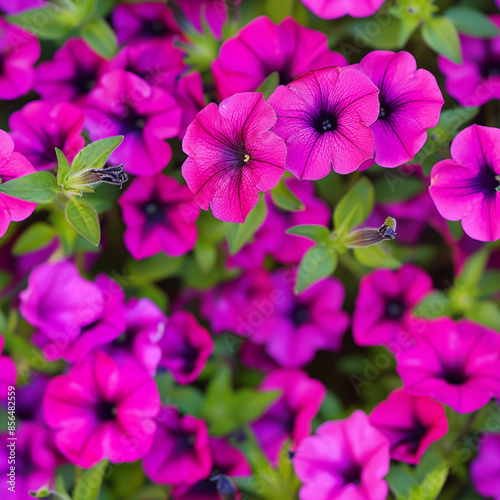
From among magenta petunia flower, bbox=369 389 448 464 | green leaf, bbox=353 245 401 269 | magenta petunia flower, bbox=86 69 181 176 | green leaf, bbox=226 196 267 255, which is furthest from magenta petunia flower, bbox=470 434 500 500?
magenta petunia flower, bbox=86 69 181 176

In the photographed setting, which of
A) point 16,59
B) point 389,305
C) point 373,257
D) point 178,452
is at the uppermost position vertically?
point 16,59

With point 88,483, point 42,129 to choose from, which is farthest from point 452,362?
point 42,129

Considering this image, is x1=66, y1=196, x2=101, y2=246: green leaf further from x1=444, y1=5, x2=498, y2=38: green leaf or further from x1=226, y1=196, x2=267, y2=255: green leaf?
x1=444, y1=5, x2=498, y2=38: green leaf

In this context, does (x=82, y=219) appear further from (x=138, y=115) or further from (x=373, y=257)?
(x=373, y=257)

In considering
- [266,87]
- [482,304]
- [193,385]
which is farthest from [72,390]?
[482,304]

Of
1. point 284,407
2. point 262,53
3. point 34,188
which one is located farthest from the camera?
point 284,407

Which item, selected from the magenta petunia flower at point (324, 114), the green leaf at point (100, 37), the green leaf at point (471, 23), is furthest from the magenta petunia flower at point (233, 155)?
the green leaf at point (471, 23)

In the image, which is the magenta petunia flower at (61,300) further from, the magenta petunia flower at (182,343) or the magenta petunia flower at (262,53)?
the magenta petunia flower at (262,53)
